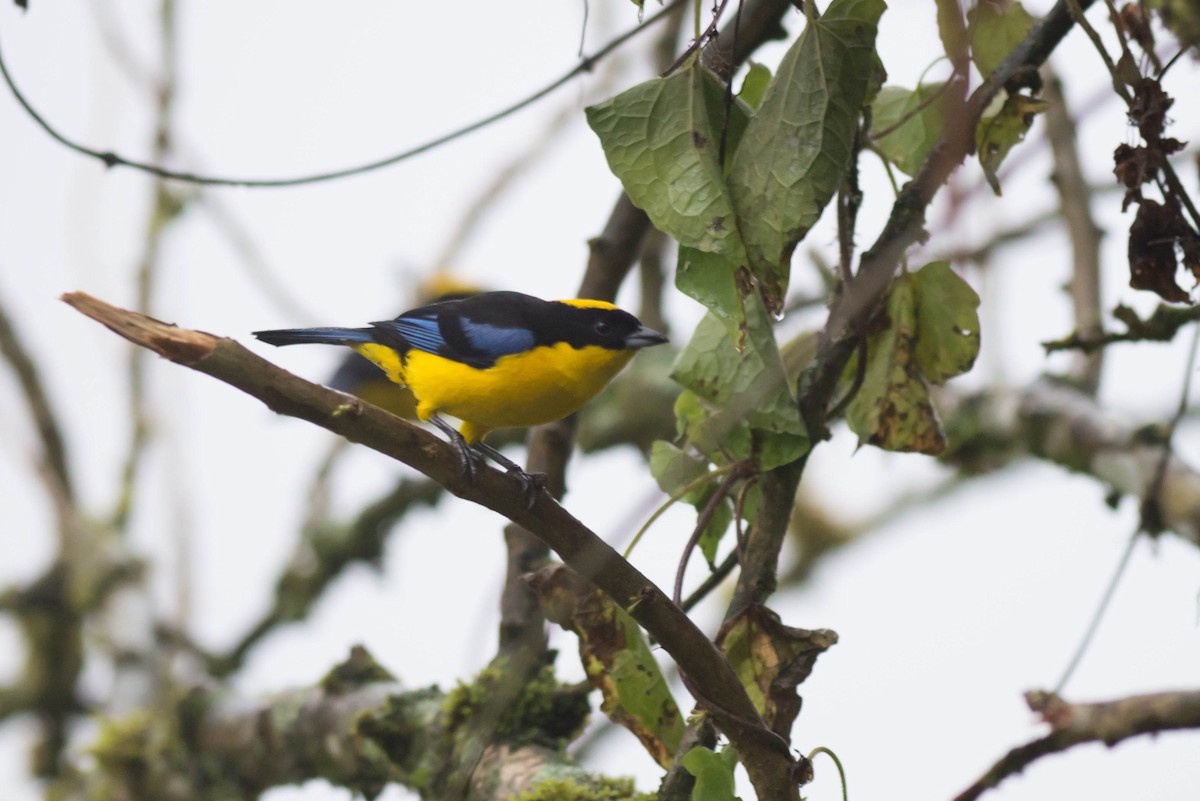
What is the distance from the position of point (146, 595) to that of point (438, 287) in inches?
108

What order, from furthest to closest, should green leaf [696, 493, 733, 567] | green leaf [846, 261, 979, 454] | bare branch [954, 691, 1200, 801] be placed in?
green leaf [696, 493, 733, 567] → green leaf [846, 261, 979, 454] → bare branch [954, 691, 1200, 801]

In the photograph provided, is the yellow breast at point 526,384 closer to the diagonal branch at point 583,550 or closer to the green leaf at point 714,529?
the green leaf at point 714,529

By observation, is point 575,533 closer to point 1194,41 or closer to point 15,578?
point 1194,41

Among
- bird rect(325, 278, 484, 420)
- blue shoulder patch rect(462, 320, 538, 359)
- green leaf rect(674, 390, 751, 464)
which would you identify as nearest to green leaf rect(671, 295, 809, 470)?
green leaf rect(674, 390, 751, 464)

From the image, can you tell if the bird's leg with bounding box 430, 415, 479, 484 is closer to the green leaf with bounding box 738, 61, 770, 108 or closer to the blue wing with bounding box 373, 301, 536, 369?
the blue wing with bounding box 373, 301, 536, 369

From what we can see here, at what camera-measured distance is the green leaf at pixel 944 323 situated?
9.24ft

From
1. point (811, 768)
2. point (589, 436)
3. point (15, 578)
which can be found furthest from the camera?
point (15, 578)

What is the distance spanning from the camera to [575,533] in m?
2.50

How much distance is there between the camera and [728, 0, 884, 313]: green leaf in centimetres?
240

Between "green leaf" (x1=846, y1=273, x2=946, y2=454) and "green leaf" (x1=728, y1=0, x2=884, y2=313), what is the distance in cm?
54

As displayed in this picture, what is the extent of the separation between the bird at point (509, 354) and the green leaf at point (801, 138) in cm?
144

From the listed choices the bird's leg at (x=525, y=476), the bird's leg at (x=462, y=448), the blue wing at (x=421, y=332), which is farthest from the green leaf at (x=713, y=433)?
the blue wing at (x=421, y=332)

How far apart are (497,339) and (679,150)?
160 centimetres

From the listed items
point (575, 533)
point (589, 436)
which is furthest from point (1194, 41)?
point (589, 436)
